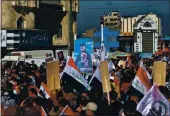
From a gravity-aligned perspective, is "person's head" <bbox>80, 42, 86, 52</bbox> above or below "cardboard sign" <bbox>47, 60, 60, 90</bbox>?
above

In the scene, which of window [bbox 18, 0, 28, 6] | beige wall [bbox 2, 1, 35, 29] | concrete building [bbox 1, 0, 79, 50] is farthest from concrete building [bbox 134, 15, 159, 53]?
beige wall [bbox 2, 1, 35, 29]

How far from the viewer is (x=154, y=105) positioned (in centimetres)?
628

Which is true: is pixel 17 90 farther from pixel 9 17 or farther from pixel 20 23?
pixel 20 23

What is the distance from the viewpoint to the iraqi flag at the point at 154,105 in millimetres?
6238

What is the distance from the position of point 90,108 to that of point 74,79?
2634mm

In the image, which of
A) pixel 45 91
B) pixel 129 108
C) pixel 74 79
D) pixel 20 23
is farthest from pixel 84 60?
pixel 20 23

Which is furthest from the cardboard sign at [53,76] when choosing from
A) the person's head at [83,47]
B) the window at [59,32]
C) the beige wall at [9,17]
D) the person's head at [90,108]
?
the window at [59,32]

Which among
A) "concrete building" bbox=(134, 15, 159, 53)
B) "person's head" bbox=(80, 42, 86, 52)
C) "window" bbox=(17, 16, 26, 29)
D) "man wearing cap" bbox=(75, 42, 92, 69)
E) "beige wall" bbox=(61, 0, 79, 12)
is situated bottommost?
"concrete building" bbox=(134, 15, 159, 53)

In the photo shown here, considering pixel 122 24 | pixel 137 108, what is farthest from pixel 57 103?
pixel 122 24

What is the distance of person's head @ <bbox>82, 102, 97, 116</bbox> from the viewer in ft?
21.0

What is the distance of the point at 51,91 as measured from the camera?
7957 millimetres

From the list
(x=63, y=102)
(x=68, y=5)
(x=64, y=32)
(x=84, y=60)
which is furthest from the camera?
(x=64, y=32)

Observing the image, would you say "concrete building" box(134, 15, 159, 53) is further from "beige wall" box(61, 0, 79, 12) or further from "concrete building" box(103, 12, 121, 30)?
"concrete building" box(103, 12, 121, 30)

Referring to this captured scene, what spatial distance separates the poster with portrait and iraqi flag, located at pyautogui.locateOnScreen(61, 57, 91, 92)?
2592mm
